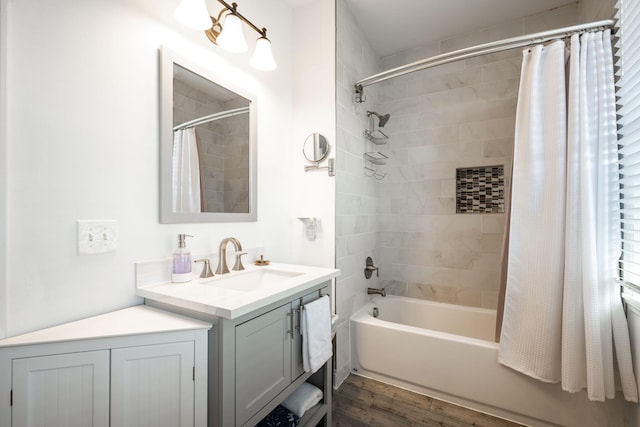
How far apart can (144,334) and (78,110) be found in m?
0.83

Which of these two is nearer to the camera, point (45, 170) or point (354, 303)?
point (45, 170)

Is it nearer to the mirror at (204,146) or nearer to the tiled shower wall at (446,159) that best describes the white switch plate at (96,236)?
the mirror at (204,146)

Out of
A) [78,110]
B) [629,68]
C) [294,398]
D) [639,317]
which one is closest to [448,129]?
[629,68]

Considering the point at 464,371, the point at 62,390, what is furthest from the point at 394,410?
the point at 62,390

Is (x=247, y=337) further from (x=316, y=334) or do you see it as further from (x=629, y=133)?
(x=629, y=133)

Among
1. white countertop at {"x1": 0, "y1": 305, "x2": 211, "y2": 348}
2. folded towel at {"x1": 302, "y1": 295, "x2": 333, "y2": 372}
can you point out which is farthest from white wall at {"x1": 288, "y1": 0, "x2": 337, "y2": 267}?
white countertop at {"x1": 0, "y1": 305, "x2": 211, "y2": 348}

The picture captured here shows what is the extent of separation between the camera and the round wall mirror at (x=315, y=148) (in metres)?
1.94

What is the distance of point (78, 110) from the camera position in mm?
989

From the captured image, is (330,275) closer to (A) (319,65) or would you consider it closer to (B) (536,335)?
(B) (536,335)

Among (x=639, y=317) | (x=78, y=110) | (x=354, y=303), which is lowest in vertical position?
(x=354, y=303)

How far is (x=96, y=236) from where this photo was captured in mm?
1026

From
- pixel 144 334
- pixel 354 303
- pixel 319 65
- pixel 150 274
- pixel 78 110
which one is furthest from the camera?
pixel 354 303

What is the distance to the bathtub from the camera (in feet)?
4.93

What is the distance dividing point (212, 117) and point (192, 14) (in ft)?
1.51
